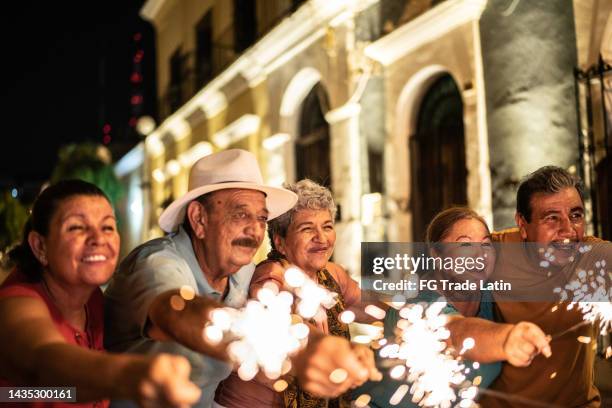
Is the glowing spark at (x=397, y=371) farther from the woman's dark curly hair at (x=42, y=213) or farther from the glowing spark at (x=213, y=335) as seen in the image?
the woman's dark curly hair at (x=42, y=213)

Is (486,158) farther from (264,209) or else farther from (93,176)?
(93,176)

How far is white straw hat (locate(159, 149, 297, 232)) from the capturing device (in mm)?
2768

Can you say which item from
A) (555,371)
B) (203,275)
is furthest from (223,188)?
(555,371)

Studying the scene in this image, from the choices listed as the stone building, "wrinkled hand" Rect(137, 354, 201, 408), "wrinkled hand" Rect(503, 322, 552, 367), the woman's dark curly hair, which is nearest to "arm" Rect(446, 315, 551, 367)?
"wrinkled hand" Rect(503, 322, 552, 367)

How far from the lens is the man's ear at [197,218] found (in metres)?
2.75

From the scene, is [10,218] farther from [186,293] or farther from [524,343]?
[524,343]

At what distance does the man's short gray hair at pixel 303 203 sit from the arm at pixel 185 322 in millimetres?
1229

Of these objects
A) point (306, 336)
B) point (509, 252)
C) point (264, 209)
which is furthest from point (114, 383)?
point (509, 252)

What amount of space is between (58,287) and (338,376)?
1.08m

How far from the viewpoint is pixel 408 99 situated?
31.0ft

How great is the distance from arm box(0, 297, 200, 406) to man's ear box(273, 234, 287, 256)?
1.44 m

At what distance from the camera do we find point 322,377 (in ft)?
5.69

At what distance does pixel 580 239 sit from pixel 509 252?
342 millimetres

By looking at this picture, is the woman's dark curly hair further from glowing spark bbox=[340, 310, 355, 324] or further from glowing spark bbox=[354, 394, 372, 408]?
glowing spark bbox=[354, 394, 372, 408]
